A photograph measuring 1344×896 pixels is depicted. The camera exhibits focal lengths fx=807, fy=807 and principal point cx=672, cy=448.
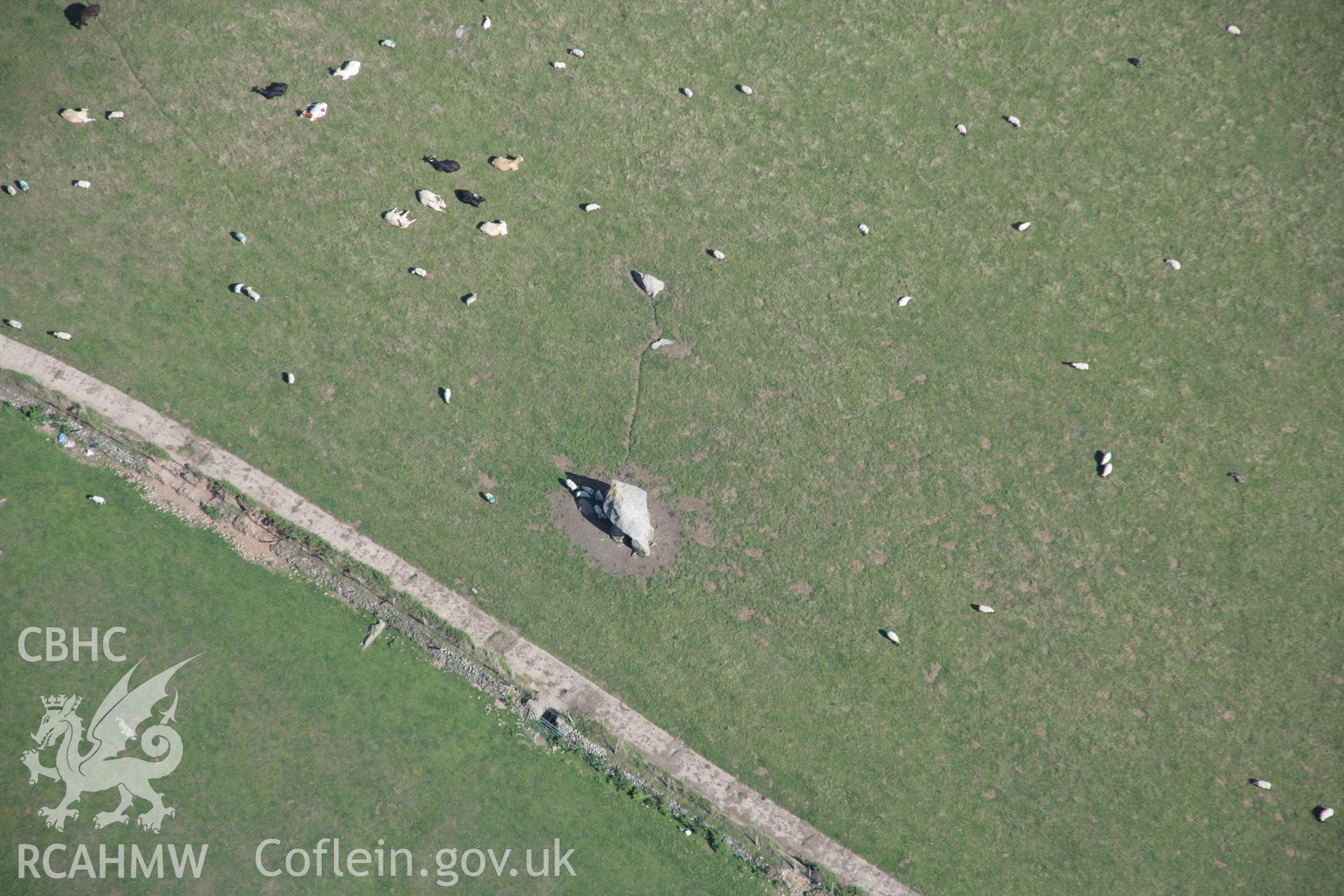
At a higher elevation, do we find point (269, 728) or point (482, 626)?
point (482, 626)

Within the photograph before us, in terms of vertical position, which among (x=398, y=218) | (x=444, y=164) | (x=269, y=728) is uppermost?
(x=444, y=164)

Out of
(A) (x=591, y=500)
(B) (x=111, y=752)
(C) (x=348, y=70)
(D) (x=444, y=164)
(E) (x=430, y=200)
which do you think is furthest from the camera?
(C) (x=348, y=70)

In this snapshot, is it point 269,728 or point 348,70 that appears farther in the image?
point 348,70

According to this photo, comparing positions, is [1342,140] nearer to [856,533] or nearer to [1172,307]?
[1172,307]

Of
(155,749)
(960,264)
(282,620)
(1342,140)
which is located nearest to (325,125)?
(282,620)

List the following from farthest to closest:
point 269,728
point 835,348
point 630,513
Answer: point 835,348
point 630,513
point 269,728

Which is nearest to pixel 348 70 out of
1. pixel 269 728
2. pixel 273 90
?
pixel 273 90

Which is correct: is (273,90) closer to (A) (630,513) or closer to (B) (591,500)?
(B) (591,500)

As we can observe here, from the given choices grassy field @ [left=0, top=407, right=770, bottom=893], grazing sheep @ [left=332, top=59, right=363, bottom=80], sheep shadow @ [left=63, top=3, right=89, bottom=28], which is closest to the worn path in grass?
grassy field @ [left=0, top=407, right=770, bottom=893]
